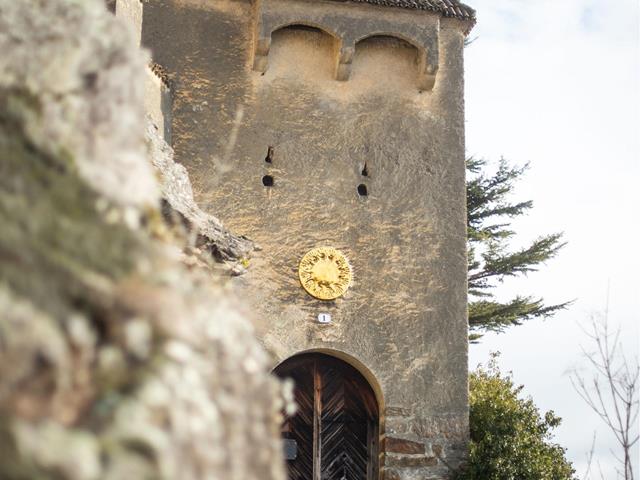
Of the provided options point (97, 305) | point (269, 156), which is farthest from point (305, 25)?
point (97, 305)

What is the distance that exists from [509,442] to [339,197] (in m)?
3.48

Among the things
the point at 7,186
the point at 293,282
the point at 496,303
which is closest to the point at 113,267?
A: the point at 7,186

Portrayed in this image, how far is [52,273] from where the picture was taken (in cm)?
180

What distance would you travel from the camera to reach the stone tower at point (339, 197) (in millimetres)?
11953

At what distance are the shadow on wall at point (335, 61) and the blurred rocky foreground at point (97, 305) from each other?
33.4 feet

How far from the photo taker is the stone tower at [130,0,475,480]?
12.0m

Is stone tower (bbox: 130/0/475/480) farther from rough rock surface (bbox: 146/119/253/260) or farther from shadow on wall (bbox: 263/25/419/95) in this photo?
rough rock surface (bbox: 146/119/253/260)

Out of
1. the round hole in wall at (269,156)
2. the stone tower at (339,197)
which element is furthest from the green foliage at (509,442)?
the round hole in wall at (269,156)

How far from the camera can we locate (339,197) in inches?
486

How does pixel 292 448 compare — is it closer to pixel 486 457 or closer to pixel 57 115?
pixel 486 457

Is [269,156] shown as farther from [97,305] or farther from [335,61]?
[97,305]

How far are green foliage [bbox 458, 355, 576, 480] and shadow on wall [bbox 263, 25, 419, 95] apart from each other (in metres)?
4.01

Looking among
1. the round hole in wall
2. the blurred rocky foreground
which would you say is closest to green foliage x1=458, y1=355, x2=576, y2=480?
the round hole in wall

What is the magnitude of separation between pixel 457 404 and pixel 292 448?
2.01 meters
